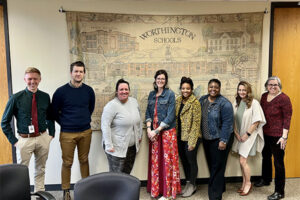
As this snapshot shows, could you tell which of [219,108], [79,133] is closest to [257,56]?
[219,108]

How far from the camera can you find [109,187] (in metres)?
1.60

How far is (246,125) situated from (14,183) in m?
2.35

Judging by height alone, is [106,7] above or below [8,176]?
above

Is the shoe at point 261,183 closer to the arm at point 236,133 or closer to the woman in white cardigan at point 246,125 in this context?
the woman in white cardigan at point 246,125

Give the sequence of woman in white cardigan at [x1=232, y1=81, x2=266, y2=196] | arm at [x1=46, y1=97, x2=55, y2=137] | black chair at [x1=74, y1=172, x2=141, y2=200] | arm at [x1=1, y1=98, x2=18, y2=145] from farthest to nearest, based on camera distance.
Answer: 1. woman in white cardigan at [x1=232, y1=81, x2=266, y2=196]
2. arm at [x1=46, y1=97, x2=55, y2=137]
3. arm at [x1=1, y1=98, x2=18, y2=145]
4. black chair at [x1=74, y1=172, x2=141, y2=200]

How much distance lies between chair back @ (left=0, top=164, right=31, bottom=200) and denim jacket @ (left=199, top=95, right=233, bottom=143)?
1.84 meters

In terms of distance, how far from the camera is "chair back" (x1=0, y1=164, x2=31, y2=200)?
1.70 meters

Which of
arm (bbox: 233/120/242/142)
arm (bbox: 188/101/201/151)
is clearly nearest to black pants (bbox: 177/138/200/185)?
arm (bbox: 188/101/201/151)

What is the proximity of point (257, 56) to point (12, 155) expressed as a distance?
3.26 metres

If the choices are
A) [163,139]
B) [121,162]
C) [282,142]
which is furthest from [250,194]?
[121,162]

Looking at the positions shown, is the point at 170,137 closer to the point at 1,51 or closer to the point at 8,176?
the point at 8,176

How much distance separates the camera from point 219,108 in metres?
2.70

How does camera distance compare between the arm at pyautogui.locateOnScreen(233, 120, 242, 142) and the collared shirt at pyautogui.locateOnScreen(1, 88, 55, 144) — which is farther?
the arm at pyautogui.locateOnScreen(233, 120, 242, 142)

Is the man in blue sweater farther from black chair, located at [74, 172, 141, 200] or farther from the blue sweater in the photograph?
black chair, located at [74, 172, 141, 200]
